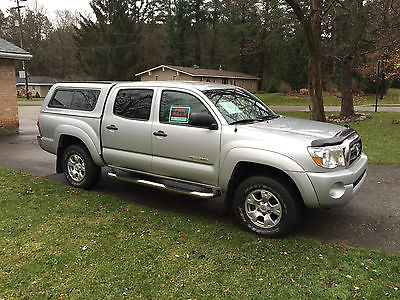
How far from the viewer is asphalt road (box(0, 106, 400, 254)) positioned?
Result: 4461mm

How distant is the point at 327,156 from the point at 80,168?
4.36m

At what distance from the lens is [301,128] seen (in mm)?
4629

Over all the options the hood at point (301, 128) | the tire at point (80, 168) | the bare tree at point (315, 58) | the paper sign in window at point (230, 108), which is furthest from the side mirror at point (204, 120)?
the bare tree at point (315, 58)

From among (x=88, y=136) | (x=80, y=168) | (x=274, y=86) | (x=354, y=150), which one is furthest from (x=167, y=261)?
(x=274, y=86)

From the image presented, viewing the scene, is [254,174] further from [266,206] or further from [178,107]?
[178,107]

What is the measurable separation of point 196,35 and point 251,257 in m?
50.3

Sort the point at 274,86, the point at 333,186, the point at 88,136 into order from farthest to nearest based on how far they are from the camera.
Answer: the point at 274,86 < the point at 88,136 < the point at 333,186

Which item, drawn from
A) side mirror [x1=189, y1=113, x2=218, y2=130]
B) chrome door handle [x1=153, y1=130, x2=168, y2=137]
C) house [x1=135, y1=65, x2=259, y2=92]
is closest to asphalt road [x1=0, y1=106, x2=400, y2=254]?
chrome door handle [x1=153, y1=130, x2=168, y2=137]

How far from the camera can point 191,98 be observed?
16.4 ft

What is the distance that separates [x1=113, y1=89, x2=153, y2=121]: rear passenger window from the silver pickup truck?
0.7 inches

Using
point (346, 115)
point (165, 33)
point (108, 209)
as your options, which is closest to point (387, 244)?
point (108, 209)

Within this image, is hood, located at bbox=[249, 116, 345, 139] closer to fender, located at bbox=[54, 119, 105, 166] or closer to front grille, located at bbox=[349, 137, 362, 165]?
front grille, located at bbox=[349, 137, 362, 165]

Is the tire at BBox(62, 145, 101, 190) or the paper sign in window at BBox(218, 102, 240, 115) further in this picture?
the tire at BBox(62, 145, 101, 190)

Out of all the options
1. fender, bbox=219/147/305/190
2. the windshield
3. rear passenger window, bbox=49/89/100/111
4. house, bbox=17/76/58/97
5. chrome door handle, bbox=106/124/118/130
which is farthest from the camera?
house, bbox=17/76/58/97
